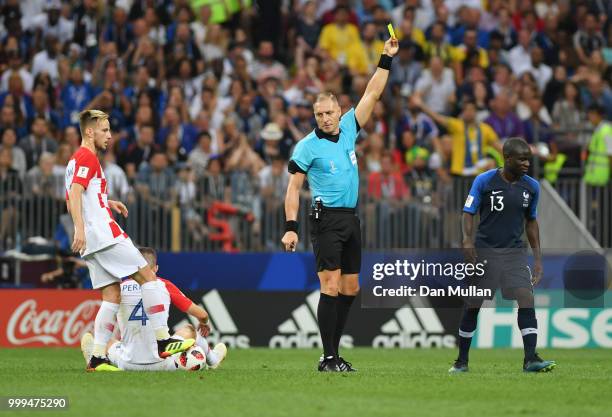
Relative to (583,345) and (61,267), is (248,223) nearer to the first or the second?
(61,267)

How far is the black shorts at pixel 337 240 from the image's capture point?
490 inches

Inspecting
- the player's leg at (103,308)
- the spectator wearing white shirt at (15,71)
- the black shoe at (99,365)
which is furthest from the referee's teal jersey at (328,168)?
the spectator wearing white shirt at (15,71)

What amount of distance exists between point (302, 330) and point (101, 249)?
23.4ft

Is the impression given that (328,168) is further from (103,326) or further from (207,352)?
(103,326)

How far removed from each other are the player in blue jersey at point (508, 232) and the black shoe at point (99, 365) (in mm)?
3226

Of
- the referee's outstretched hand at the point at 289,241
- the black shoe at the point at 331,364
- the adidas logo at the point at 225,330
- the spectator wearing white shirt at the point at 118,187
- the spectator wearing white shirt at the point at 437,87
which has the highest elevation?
the spectator wearing white shirt at the point at 437,87

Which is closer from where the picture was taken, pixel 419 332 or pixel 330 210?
pixel 330 210

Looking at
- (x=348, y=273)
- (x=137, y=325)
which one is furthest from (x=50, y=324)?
(x=348, y=273)

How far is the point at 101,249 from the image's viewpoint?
497 inches

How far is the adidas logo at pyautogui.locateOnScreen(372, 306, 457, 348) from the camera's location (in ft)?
63.5

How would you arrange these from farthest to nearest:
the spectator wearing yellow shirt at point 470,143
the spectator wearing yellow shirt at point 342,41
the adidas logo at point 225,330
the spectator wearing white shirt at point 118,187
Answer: the spectator wearing yellow shirt at point 342,41 < the spectator wearing yellow shirt at point 470,143 < the spectator wearing white shirt at point 118,187 < the adidas logo at point 225,330

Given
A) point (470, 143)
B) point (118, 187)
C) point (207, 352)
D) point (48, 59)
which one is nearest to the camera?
point (207, 352)

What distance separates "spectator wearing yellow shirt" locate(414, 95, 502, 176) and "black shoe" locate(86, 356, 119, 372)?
32.3 feet

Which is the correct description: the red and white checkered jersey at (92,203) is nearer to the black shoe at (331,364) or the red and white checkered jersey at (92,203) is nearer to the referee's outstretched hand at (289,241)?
the referee's outstretched hand at (289,241)
